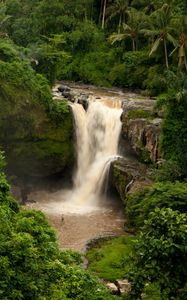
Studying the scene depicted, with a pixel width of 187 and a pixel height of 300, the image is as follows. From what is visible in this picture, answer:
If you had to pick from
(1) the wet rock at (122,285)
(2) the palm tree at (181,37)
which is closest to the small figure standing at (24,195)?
(1) the wet rock at (122,285)

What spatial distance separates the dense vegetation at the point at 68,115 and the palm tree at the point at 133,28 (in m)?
0.09

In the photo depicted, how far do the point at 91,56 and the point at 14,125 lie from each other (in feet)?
59.2

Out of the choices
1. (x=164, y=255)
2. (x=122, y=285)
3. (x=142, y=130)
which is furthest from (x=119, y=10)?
(x=164, y=255)

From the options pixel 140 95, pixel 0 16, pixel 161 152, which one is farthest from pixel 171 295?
pixel 0 16

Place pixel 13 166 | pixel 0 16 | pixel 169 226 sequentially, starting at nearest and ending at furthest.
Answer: pixel 169 226 < pixel 13 166 < pixel 0 16

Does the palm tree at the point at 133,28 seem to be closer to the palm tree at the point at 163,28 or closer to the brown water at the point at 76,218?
the palm tree at the point at 163,28

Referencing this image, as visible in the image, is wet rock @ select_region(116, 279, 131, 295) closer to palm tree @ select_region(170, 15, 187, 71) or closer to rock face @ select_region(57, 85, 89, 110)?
rock face @ select_region(57, 85, 89, 110)

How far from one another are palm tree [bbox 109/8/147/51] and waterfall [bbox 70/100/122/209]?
11.7 m

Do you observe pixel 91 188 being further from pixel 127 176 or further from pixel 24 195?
pixel 24 195

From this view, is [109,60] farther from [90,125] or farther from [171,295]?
[171,295]

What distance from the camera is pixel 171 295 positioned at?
35.2ft

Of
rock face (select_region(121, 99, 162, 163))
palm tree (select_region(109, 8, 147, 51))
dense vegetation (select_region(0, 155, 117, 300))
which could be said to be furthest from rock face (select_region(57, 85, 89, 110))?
dense vegetation (select_region(0, 155, 117, 300))

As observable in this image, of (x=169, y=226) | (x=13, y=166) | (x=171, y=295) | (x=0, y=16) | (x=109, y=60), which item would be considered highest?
(x=0, y=16)

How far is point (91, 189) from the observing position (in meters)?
28.6
